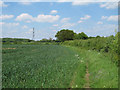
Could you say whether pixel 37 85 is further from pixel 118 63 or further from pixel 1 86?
pixel 118 63

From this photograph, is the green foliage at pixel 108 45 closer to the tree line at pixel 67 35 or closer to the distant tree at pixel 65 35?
the tree line at pixel 67 35

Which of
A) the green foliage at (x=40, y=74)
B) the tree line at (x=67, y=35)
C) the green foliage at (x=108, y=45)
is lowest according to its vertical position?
the green foliage at (x=40, y=74)

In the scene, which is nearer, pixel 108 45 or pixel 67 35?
pixel 108 45

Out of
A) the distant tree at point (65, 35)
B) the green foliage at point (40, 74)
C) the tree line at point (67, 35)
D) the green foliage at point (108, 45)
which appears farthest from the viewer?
the distant tree at point (65, 35)

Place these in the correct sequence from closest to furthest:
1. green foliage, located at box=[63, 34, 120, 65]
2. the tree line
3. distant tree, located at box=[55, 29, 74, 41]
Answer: green foliage, located at box=[63, 34, 120, 65] → the tree line → distant tree, located at box=[55, 29, 74, 41]

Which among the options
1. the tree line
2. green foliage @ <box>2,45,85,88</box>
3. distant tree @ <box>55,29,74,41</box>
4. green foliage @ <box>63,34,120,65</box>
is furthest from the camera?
distant tree @ <box>55,29,74,41</box>

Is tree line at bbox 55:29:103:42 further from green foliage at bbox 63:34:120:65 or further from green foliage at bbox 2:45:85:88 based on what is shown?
green foliage at bbox 2:45:85:88

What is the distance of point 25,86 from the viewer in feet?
22.1

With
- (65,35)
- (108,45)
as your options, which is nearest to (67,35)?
(65,35)

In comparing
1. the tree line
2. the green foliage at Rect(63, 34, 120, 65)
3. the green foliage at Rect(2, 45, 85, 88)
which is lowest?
the green foliage at Rect(2, 45, 85, 88)

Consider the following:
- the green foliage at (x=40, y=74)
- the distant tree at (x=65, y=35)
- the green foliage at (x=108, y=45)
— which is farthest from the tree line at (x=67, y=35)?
the green foliage at (x=40, y=74)

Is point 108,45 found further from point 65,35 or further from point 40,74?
point 65,35

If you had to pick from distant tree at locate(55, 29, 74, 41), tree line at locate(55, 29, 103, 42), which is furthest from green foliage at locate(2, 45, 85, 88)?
distant tree at locate(55, 29, 74, 41)

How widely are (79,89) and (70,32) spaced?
103 meters
